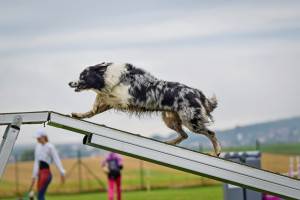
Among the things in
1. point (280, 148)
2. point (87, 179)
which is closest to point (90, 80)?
point (87, 179)

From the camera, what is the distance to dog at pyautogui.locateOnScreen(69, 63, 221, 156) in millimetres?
7121

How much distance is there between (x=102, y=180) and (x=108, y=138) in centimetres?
2187

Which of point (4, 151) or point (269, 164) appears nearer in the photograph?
point (4, 151)

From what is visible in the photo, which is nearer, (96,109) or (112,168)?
(96,109)

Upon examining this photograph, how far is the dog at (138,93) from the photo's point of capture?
23.4 feet

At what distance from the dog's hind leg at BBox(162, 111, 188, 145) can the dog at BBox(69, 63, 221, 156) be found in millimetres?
39

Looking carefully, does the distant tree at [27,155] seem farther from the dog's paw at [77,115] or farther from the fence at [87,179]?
the dog's paw at [77,115]

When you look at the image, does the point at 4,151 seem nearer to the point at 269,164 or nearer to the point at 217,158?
the point at 217,158

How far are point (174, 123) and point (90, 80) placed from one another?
1.00m

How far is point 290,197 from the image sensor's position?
23.1 feet

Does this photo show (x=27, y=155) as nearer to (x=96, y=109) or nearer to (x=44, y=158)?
(x=44, y=158)

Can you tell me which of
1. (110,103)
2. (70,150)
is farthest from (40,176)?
(70,150)

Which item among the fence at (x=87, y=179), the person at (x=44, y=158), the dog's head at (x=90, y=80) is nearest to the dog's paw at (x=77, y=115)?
the dog's head at (x=90, y=80)

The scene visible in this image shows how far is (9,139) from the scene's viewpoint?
683 centimetres
